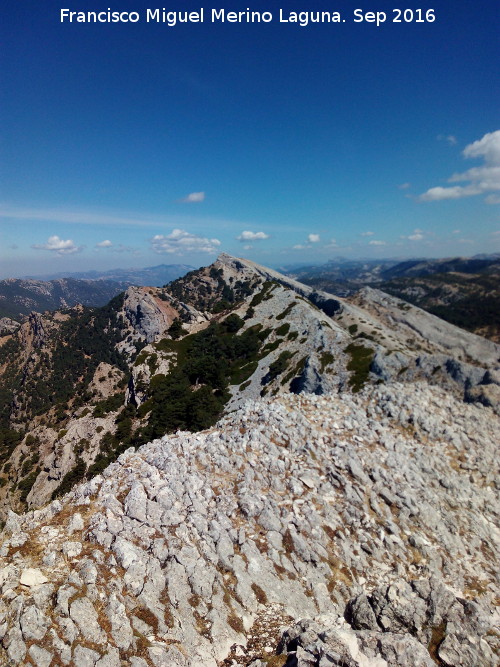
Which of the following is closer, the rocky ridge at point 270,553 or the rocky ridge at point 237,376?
the rocky ridge at point 270,553

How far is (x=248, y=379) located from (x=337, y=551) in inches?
2174

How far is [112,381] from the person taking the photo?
384 ft

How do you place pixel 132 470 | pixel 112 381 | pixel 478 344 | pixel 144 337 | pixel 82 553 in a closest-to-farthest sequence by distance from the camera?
1. pixel 82 553
2. pixel 132 470
3. pixel 112 381
4. pixel 478 344
5. pixel 144 337

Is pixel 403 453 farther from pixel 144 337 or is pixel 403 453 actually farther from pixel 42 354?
pixel 42 354

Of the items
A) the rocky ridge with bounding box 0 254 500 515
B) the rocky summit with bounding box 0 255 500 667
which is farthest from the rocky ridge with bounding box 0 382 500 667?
the rocky ridge with bounding box 0 254 500 515

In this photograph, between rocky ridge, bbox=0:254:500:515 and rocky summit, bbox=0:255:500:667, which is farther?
rocky ridge, bbox=0:254:500:515

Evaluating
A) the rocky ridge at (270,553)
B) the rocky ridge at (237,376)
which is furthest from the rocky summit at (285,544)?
the rocky ridge at (237,376)

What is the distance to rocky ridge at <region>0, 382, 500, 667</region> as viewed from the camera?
10594 mm

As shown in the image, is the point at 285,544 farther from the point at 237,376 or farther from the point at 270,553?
the point at 237,376

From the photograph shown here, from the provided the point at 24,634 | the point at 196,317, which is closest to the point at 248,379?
the point at 24,634

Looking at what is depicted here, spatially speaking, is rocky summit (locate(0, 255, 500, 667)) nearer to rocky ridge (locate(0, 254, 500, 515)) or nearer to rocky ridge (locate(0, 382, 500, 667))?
rocky ridge (locate(0, 382, 500, 667))

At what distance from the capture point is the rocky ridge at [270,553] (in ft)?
34.8

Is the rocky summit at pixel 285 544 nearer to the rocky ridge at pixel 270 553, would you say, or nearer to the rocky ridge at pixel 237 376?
the rocky ridge at pixel 270 553

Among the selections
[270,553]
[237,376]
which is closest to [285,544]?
[270,553]
